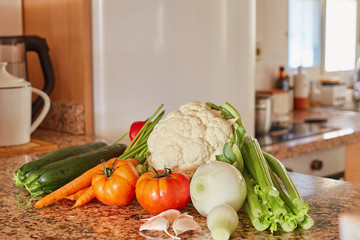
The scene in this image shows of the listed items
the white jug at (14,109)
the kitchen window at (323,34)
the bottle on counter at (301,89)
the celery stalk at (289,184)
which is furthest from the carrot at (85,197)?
the kitchen window at (323,34)

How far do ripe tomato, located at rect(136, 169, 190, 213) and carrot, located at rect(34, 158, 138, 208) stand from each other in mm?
166

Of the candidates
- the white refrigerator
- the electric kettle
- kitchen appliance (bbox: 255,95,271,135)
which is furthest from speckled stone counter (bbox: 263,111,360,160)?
the electric kettle

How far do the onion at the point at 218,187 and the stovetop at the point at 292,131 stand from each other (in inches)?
52.7

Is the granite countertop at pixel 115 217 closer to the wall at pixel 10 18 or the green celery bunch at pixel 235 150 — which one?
the green celery bunch at pixel 235 150

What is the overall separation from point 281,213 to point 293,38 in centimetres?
278

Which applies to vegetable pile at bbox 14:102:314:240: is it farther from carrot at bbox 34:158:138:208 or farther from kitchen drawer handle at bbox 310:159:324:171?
kitchen drawer handle at bbox 310:159:324:171

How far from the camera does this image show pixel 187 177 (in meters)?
0.98

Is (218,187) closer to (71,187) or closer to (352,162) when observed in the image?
(71,187)

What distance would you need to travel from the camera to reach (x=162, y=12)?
187 centimetres

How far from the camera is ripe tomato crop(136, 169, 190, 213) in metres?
0.94

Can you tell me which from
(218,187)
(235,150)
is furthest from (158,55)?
(218,187)

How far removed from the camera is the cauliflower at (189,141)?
3.48 ft

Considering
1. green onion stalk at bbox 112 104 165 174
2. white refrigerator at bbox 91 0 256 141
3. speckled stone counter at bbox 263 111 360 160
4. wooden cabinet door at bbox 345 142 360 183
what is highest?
white refrigerator at bbox 91 0 256 141

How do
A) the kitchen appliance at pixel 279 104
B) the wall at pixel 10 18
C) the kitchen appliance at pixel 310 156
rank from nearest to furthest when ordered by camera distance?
1. the wall at pixel 10 18
2. the kitchen appliance at pixel 310 156
3. the kitchen appliance at pixel 279 104
